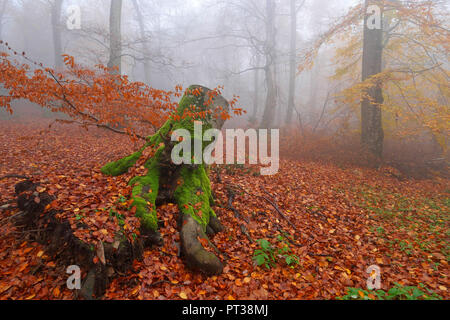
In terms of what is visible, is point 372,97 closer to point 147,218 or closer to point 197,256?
point 197,256

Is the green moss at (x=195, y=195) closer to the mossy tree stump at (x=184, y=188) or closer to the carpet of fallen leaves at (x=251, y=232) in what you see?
the mossy tree stump at (x=184, y=188)

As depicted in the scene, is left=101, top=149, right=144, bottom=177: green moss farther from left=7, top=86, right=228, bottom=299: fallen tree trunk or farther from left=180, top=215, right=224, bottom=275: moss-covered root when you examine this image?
left=180, top=215, right=224, bottom=275: moss-covered root

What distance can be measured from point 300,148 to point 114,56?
10559 mm

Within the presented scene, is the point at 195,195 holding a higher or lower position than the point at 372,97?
lower

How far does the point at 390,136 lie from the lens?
11844 millimetres

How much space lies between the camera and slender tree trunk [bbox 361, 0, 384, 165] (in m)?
9.64

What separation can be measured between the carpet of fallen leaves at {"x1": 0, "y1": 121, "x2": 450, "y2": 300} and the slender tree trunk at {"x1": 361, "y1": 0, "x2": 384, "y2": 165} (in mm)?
2866

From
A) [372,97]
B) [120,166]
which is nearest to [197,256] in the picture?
[120,166]

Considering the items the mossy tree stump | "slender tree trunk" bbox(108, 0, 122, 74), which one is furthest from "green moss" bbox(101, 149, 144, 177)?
"slender tree trunk" bbox(108, 0, 122, 74)

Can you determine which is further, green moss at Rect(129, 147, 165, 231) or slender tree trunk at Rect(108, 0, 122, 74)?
slender tree trunk at Rect(108, 0, 122, 74)

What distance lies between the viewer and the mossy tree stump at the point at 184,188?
3518mm

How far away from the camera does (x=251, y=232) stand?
183 inches

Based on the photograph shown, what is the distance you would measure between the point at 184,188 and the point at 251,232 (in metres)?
1.66
